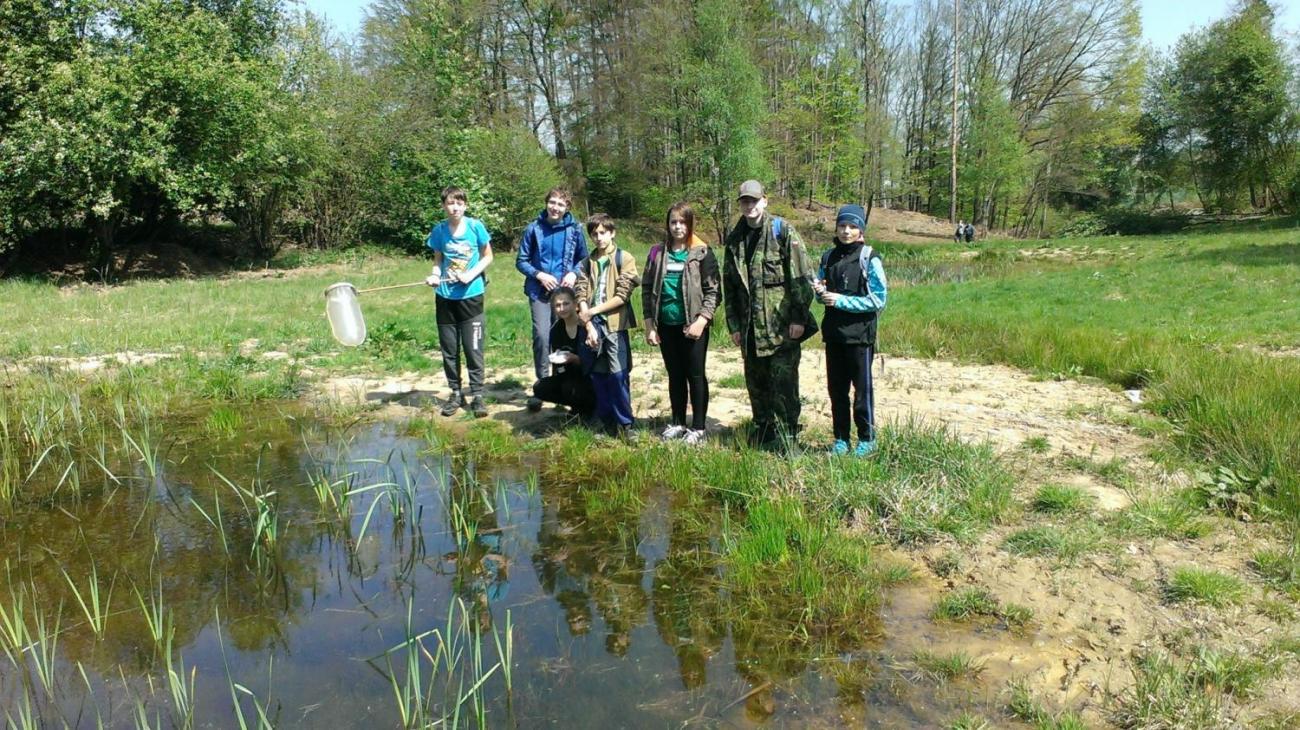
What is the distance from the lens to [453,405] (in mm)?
7320

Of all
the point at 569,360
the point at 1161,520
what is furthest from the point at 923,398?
the point at 569,360

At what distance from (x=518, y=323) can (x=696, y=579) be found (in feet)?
26.0

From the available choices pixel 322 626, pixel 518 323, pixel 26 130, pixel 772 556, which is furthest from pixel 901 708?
pixel 26 130

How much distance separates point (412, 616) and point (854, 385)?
3.30 metres

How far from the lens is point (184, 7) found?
64.1 ft

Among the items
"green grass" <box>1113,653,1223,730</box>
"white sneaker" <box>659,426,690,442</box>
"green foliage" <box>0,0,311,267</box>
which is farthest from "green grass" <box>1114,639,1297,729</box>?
"green foliage" <box>0,0,311,267</box>

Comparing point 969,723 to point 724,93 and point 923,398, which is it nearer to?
point 923,398

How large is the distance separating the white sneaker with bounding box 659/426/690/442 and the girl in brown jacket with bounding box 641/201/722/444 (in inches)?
4.7

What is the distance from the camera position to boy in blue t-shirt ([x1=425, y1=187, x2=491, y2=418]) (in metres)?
6.91

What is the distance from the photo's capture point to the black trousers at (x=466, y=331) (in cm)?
707

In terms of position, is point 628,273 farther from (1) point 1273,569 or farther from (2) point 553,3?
(2) point 553,3

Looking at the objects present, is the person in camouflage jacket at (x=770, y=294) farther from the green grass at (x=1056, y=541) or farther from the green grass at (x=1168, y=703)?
the green grass at (x=1168, y=703)

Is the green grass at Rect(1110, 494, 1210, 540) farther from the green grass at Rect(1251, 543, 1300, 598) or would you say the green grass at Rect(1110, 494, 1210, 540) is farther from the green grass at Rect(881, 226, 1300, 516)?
the green grass at Rect(881, 226, 1300, 516)

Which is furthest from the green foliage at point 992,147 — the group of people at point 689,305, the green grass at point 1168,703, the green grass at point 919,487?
the green grass at point 1168,703
